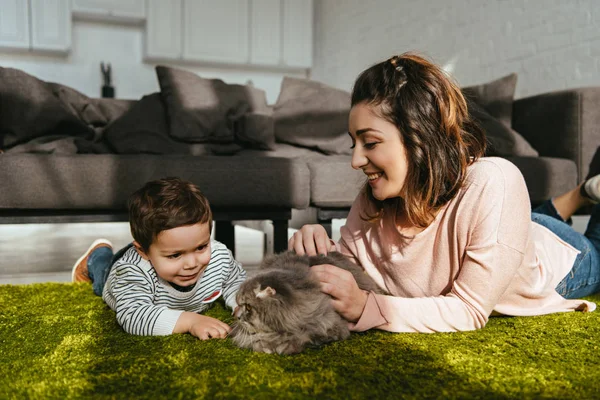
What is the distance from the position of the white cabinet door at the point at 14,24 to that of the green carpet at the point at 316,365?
5.42 meters

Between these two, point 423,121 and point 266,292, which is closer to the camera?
point 266,292

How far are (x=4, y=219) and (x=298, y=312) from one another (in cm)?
175

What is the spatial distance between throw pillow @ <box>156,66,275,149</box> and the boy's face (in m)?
1.69

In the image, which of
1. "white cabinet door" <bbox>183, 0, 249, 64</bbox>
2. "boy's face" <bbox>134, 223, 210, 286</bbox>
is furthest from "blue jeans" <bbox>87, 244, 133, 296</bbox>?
"white cabinet door" <bbox>183, 0, 249, 64</bbox>

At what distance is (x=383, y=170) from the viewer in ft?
4.24

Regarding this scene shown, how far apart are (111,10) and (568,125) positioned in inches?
207

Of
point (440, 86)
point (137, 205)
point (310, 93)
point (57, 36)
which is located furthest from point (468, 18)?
point (57, 36)

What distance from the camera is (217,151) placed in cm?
313

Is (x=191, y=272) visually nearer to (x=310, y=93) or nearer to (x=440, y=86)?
(x=440, y=86)

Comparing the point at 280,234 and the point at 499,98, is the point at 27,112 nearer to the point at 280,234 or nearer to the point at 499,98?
the point at 280,234

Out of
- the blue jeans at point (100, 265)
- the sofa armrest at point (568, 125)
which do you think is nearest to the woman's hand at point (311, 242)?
the blue jeans at point (100, 265)

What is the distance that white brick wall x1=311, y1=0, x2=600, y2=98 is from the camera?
3.66 metres

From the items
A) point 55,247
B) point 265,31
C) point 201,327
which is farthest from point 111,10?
point 201,327

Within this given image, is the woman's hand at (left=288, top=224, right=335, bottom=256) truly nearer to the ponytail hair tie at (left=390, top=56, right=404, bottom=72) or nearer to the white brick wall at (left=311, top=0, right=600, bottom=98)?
the ponytail hair tie at (left=390, top=56, right=404, bottom=72)
